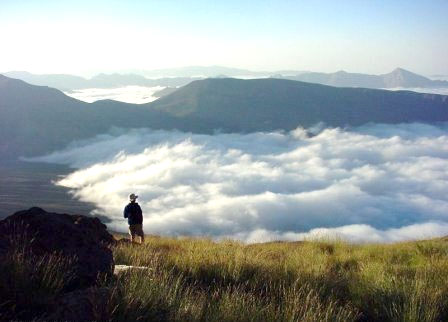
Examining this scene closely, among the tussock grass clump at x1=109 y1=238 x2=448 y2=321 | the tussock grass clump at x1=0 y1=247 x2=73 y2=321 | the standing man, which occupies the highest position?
the tussock grass clump at x1=0 y1=247 x2=73 y2=321

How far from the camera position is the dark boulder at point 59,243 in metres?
5.83

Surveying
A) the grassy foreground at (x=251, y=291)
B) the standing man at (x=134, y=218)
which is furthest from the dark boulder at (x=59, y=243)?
the standing man at (x=134, y=218)

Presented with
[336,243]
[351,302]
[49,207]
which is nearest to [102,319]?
[351,302]

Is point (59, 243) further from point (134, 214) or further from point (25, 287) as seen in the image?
point (134, 214)

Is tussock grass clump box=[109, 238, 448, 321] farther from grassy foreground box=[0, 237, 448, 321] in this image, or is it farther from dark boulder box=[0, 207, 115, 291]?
dark boulder box=[0, 207, 115, 291]

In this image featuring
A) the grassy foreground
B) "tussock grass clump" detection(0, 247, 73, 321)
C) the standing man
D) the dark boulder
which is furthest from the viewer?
the standing man

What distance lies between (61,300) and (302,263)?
17.7 ft

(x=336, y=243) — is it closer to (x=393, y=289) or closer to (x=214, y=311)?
(x=393, y=289)

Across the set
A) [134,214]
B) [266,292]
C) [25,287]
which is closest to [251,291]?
[266,292]

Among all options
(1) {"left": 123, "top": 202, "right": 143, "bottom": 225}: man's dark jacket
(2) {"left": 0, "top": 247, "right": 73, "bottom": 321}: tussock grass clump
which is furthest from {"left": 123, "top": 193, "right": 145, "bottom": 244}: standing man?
(2) {"left": 0, "top": 247, "right": 73, "bottom": 321}: tussock grass clump

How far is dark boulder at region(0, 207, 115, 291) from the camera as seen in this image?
583 cm

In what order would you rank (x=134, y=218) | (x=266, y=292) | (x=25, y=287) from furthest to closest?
1. (x=134, y=218)
2. (x=266, y=292)
3. (x=25, y=287)

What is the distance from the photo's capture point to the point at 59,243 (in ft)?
21.0

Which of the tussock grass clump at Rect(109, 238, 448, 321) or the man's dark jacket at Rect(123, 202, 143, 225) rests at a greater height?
the tussock grass clump at Rect(109, 238, 448, 321)
